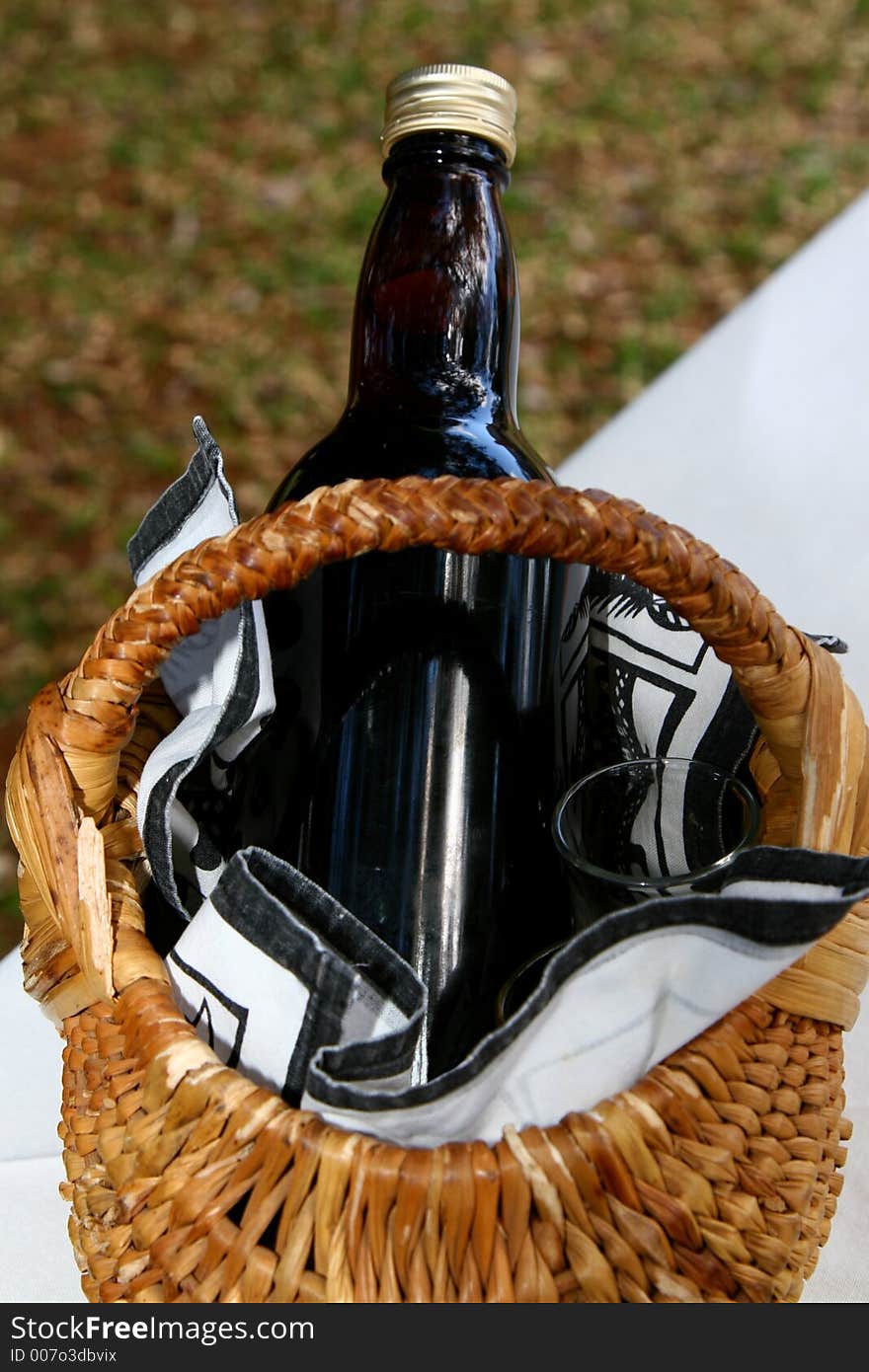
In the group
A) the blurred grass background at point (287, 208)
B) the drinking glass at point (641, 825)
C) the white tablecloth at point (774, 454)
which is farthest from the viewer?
the blurred grass background at point (287, 208)

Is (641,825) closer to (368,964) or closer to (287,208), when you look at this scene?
(368,964)

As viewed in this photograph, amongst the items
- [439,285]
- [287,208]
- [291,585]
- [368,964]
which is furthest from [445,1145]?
[287,208]

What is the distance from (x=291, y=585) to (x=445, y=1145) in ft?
0.59

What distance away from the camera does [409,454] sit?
51cm

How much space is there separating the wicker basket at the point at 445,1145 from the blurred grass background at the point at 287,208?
1.14 metres

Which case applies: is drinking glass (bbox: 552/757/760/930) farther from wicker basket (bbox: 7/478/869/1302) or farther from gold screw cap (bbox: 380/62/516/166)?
gold screw cap (bbox: 380/62/516/166)

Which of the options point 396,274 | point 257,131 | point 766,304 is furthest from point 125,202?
point 396,274

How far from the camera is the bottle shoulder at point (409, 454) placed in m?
0.51

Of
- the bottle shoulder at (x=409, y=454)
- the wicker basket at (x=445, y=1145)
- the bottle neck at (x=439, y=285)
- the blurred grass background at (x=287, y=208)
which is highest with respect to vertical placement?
the blurred grass background at (x=287, y=208)

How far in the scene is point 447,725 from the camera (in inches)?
19.7

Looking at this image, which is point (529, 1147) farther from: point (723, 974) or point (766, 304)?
point (766, 304)

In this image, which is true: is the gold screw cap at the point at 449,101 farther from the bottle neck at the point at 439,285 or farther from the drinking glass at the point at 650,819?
the drinking glass at the point at 650,819

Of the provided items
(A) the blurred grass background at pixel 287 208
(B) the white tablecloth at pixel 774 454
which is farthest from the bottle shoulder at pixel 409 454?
(A) the blurred grass background at pixel 287 208
